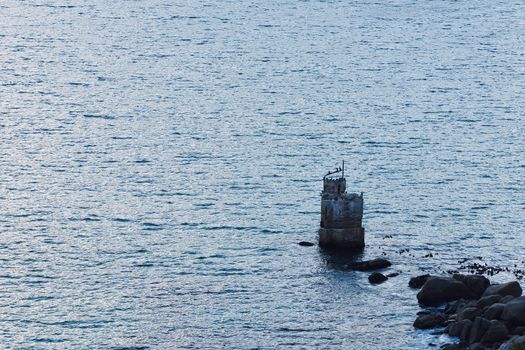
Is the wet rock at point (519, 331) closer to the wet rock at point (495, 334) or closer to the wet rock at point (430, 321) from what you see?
the wet rock at point (495, 334)

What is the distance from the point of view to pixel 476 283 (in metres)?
85.0

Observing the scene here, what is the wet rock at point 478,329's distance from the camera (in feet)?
246

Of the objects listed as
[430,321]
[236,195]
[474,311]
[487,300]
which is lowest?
[430,321]

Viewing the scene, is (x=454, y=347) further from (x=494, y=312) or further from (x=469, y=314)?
(x=494, y=312)

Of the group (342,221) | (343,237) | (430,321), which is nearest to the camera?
(430,321)

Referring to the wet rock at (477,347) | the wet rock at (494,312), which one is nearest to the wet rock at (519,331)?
the wet rock at (494,312)

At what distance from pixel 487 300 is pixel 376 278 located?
12741 mm

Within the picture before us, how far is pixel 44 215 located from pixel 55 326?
25640 millimetres

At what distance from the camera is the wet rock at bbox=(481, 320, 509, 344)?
2921 inches

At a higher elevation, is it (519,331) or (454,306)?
(454,306)

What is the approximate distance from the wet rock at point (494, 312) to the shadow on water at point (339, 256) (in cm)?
1850

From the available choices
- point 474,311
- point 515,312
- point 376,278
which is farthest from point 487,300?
point 376,278

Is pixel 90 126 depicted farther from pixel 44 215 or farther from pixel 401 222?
pixel 401 222

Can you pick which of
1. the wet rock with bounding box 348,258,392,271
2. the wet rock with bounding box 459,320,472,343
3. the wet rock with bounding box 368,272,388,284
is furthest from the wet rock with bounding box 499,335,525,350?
the wet rock with bounding box 348,258,392,271
